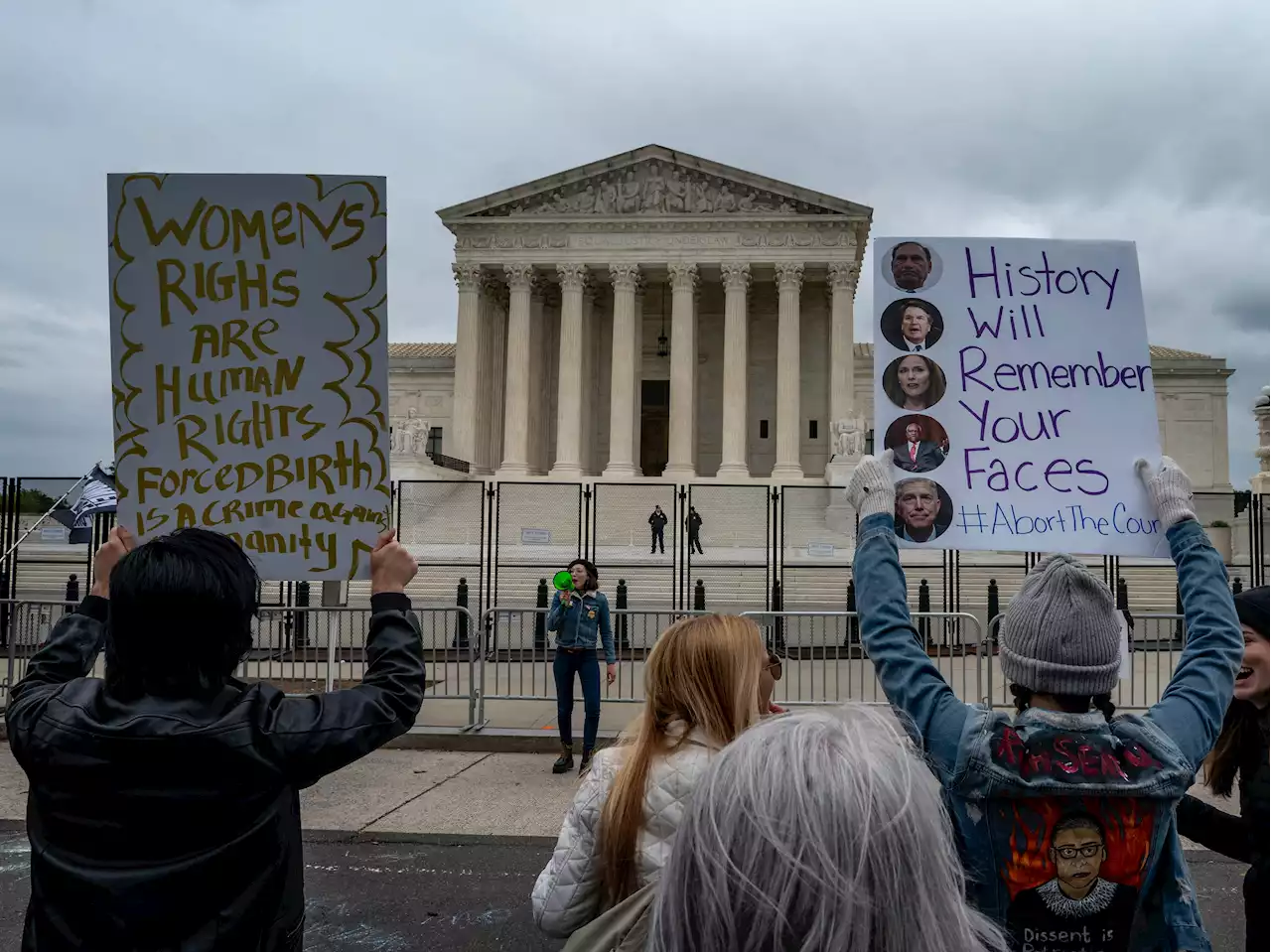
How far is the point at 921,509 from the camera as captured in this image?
11.3 feet

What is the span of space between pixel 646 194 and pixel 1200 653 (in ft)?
137

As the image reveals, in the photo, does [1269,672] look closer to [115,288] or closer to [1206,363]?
[115,288]

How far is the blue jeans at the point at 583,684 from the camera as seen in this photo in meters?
8.11

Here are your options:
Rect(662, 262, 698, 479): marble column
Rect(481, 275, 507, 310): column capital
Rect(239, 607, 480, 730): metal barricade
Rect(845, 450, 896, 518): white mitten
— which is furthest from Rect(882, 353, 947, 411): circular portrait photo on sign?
Rect(481, 275, 507, 310): column capital

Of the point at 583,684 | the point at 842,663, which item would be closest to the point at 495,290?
the point at 842,663

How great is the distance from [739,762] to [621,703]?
10.3 m

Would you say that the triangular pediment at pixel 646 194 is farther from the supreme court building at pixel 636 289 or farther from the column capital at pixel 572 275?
the column capital at pixel 572 275

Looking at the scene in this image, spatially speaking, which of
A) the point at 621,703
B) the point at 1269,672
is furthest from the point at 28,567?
the point at 1269,672

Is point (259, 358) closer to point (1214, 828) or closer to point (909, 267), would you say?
point (909, 267)

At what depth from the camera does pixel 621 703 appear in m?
11.2

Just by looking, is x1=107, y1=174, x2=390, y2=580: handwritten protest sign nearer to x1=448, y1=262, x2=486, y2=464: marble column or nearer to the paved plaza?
the paved plaza

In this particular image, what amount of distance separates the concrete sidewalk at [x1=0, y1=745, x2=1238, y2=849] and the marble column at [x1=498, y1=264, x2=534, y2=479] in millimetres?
33558

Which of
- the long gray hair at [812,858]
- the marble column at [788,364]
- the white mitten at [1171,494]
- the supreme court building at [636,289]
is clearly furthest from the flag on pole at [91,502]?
the marble column at [788,364]

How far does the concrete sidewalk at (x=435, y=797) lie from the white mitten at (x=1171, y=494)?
4.21 m
